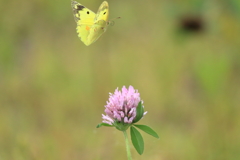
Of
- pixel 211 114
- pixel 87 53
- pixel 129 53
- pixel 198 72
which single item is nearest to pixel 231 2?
pixel 198 72

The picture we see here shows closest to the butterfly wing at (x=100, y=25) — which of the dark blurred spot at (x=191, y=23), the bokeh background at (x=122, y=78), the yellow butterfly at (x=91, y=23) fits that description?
the yellow butterfly at (x=91, y=23)

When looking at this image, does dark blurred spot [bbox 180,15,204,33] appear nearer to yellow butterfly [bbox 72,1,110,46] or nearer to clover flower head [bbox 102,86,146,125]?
yellow butterfly [bbox 72,1,110,46]

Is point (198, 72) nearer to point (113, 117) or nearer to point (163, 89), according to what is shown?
point (163, 89)

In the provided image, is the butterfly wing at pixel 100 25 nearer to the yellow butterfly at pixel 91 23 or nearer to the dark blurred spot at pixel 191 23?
the yellow butterfly at pixel 91 23

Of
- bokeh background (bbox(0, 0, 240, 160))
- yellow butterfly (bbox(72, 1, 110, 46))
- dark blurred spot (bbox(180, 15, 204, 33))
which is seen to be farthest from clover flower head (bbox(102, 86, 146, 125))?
dark blurred spot (bbox(180, 15, 204, 33))

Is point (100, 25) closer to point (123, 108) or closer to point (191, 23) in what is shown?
point (123, 108)

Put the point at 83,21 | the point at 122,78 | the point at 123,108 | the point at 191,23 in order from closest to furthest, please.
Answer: the point at 123,108 < the point at 83,21 < the point at 191,23 < the point at 122,78

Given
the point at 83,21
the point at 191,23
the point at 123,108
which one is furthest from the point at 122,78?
the point at 123,108
